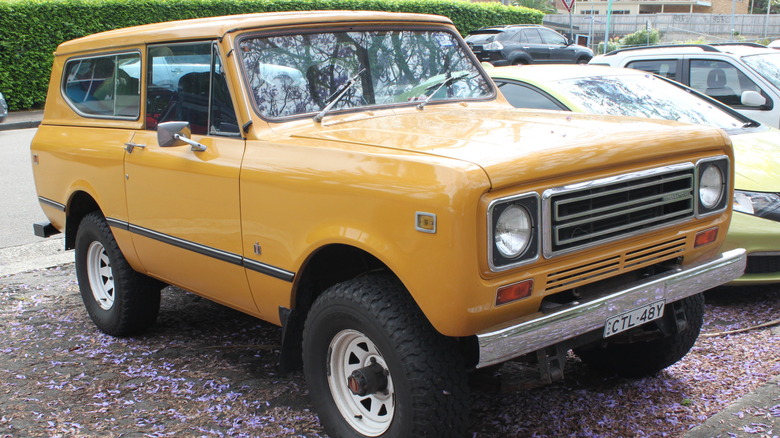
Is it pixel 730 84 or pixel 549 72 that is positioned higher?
pixel 549 72

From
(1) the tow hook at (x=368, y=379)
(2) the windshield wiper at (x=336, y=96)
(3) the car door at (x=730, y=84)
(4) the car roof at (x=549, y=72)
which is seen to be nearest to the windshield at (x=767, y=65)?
(3) the car door at (x=730, y=84)

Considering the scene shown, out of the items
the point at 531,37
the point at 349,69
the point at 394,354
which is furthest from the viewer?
the point at 531,37

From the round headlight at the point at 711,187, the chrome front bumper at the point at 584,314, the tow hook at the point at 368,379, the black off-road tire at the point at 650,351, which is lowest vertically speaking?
the black off-road tire at the point at 650,351

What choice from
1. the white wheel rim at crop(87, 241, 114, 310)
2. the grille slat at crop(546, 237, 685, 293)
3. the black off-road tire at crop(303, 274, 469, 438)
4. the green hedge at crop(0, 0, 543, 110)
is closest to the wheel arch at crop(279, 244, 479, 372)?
the black off-road tire at crop(303, 274, 469, 438)

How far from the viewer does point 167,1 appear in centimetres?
2116

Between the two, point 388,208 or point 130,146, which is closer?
point 388,208

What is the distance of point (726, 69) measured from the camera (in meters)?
8.14

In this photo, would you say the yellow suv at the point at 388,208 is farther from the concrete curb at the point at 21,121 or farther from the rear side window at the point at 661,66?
the concrete curb at the point at 21,121

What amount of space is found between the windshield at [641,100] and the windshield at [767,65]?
2037mm

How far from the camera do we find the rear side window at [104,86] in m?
4.67

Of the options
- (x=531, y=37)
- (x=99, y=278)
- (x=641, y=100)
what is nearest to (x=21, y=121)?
(x=99, y=278)

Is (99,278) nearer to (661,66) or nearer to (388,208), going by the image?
(388,208)

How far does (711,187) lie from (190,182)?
2519 millimetres

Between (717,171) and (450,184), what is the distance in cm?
153
